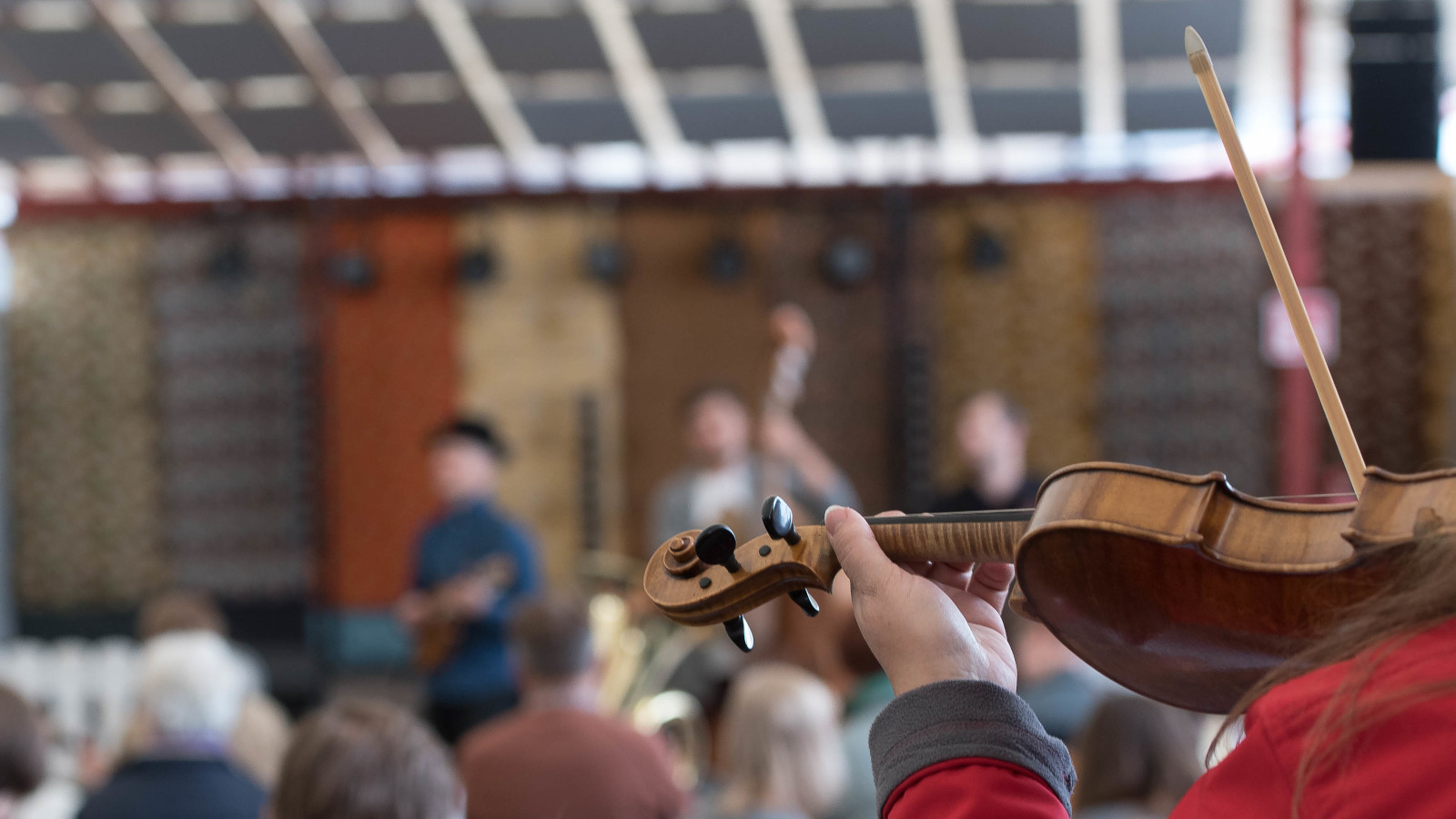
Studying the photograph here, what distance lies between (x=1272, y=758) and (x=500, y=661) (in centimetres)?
398

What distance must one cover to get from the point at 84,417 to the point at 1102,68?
6.04 metres

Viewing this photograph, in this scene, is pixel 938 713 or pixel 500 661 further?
pixel 500 661

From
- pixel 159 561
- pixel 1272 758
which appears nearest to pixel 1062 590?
pixel 1272 758

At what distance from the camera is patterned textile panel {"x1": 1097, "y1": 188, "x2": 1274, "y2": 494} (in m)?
7.29

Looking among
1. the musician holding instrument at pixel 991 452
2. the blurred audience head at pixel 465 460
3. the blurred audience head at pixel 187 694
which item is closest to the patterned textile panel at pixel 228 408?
the blurred audience head at pixel 465 460

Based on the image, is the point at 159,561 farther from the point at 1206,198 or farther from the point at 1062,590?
the point at 1062,590

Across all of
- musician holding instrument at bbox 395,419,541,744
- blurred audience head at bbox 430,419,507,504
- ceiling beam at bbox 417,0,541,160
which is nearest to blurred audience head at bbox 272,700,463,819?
musician holding instrument at bbox 395,419,541,744

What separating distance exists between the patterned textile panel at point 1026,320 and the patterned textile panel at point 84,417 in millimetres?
4643

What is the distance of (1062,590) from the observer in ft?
2.87

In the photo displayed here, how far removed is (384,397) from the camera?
7734mm

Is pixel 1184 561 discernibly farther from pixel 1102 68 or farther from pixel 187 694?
pixel 1102 68

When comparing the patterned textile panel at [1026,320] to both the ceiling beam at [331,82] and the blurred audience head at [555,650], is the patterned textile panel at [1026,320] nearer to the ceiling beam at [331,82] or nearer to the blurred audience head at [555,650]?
the ceiling beam at [331,82]

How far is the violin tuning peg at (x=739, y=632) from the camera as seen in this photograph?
1063mm

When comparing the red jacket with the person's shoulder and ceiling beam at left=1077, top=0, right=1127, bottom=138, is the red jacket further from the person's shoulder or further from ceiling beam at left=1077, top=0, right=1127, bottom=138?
ceiling beam at left=1077, top=0, right=1127, bottom=138
